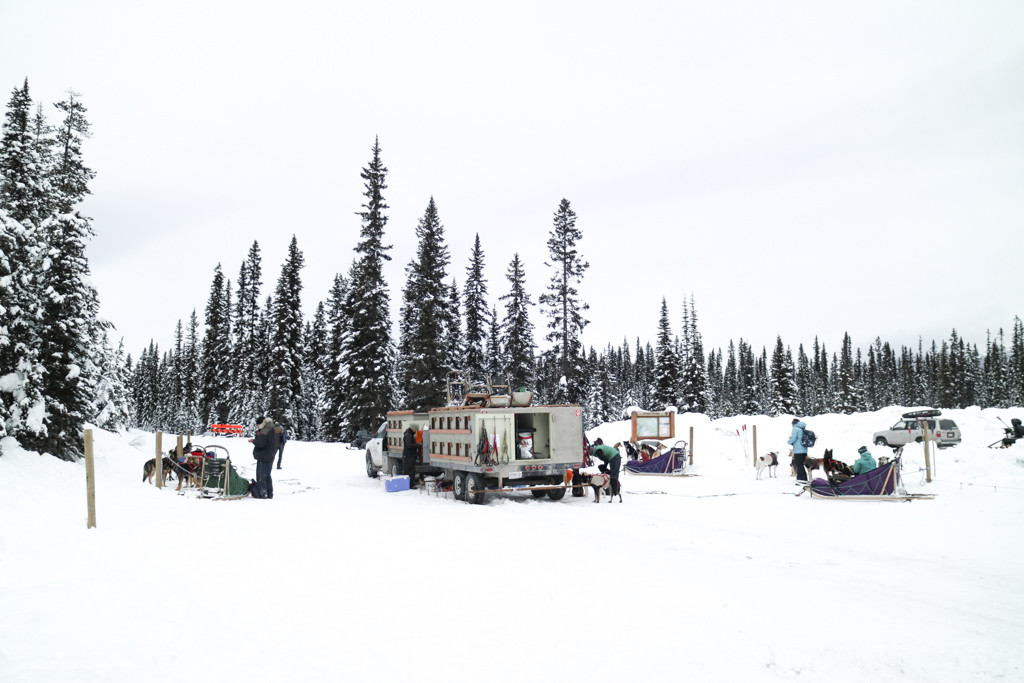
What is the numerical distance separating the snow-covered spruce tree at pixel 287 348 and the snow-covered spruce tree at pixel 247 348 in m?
2.36

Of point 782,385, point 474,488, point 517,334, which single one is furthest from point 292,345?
point 782,385

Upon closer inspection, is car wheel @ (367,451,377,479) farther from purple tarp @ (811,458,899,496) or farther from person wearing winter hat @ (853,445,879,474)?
person wearing winter hat @ (853,445,879,474)

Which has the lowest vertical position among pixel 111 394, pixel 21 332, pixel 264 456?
pixel 264 456

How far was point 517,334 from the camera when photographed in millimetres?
43750

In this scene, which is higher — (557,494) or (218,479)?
(218,479)

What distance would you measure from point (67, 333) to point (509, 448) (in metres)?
12.6

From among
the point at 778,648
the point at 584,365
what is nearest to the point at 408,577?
the point at 778,648

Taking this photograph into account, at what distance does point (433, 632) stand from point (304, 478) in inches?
643

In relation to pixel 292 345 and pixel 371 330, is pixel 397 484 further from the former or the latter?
pixel 292 345

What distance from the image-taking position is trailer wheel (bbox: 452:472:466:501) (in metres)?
15.8

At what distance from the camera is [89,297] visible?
62.5ft

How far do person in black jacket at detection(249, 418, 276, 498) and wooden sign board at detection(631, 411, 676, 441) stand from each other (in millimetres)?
16392

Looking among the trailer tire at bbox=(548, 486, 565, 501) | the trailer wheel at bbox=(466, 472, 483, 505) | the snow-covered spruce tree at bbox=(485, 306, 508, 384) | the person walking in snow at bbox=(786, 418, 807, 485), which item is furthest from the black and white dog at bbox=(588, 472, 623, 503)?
the snow-covered spruce tree at bbox=(485, 306, 508, 384)

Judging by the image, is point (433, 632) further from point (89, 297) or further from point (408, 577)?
point (89, 297)
